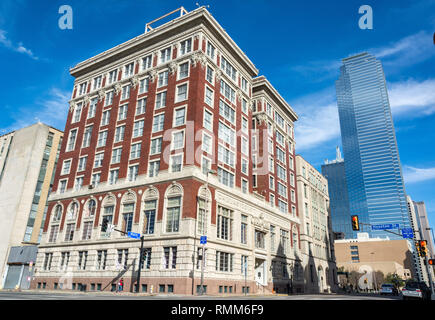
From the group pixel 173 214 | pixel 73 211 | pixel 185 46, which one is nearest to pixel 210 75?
pixel 185 46

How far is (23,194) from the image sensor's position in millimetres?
65250

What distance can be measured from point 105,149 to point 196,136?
1758 centimetres

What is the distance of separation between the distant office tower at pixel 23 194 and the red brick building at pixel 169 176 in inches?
517

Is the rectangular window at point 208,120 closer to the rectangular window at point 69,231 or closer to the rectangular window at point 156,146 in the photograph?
the rectangular window at point 156,146

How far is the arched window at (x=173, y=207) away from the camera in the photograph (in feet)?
132

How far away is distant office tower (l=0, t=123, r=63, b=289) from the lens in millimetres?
60938

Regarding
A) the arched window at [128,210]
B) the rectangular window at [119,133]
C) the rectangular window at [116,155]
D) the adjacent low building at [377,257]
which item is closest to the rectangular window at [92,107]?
the rectangular window at [119,133]

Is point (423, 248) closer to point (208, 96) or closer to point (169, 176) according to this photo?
point (169, 176)

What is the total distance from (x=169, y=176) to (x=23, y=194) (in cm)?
3965

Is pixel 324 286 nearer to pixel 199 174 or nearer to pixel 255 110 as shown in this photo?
pixel 255 110

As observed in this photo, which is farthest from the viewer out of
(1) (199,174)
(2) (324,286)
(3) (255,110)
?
(2) (324,286)

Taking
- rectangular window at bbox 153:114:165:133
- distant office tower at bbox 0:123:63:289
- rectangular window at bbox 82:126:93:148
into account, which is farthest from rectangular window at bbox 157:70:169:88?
distant office tower at bbox 0:123:63:289

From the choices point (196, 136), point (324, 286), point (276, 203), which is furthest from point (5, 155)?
point (324, 286)
